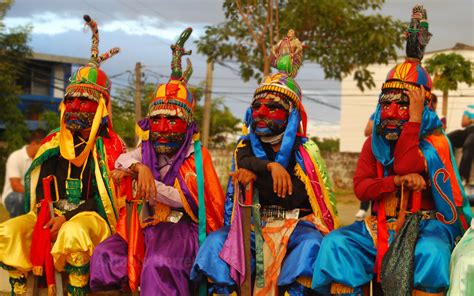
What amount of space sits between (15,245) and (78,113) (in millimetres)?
1261

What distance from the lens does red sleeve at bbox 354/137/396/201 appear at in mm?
4984

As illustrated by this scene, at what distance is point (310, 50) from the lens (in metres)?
13.4

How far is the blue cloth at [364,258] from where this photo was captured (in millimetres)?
4445

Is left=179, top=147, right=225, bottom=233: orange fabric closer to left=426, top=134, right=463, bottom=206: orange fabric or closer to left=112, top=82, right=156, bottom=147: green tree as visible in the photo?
left=426, top=134, right=463, bottom=206: orange fabric

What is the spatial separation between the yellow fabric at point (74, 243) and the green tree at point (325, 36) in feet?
23.8

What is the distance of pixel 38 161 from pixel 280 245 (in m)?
2.48

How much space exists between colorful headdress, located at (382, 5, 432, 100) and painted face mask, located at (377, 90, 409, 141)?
0.22 ft

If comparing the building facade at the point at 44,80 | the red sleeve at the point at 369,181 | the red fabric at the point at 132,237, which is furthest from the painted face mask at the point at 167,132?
the building facade at the point at 44,80

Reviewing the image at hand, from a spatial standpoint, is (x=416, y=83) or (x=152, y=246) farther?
(x=152, y=246)

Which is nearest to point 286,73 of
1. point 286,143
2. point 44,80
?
point 286,143

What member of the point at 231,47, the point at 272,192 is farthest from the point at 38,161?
the point at 231,47

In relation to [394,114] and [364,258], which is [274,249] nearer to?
[364,258]

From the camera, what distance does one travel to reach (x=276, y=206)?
18.1 ft

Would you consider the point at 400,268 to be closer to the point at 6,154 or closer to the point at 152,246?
the point at 152,246
